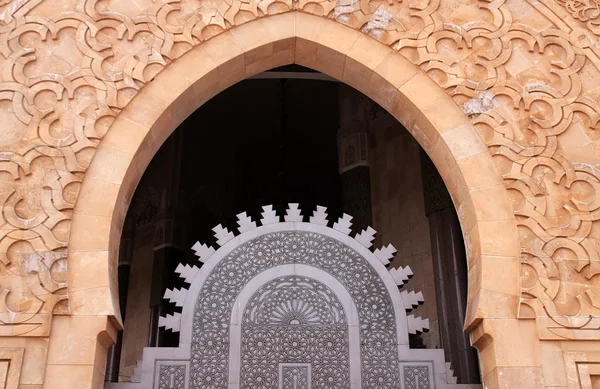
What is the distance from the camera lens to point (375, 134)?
29.2 ft

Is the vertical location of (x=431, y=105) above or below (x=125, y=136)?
above

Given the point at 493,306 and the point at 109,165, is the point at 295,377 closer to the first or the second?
the point at 493,306

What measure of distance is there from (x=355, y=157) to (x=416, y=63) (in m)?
3.70

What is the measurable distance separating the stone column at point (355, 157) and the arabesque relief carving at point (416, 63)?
3499 millimetres

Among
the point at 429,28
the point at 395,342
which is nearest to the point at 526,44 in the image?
the point at 429,28

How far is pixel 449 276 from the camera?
7547mm

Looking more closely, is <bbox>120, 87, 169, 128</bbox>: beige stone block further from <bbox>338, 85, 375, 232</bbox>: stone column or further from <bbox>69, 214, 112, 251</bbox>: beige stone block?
<bbox>338, 85, 375, 232</bbox>: stone column

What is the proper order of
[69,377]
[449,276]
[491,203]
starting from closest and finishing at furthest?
[69,377]
[491,203]
[449,276]

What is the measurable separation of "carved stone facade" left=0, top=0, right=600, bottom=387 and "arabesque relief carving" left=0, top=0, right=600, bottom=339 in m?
0.01

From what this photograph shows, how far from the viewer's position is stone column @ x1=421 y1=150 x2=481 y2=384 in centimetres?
714

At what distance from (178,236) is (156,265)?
52 cm

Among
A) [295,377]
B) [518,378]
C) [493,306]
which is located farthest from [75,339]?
[518,378]

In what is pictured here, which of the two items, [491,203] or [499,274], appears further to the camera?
[491,203]

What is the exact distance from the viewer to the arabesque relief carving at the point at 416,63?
4.37 meters
